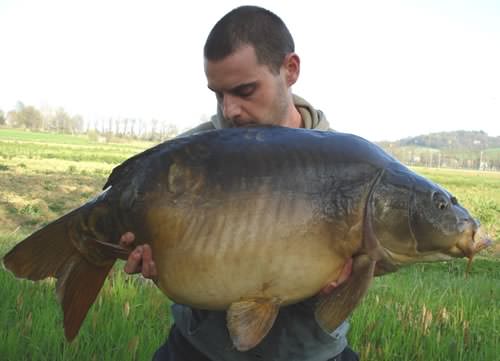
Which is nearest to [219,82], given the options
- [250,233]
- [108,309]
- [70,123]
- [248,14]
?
[248,14]

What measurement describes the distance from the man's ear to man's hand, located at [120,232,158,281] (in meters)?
1.27

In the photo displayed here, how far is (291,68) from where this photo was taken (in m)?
3.13

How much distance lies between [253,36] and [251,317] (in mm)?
1398

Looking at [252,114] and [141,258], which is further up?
[252,114]

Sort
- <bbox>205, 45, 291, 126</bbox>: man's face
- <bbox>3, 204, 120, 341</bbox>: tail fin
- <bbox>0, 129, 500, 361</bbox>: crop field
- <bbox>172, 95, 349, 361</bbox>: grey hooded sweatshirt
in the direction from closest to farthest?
<bbox>3, 204, 120, 341</bbox>: tail fin → <bbox>172, 95, 349, 361</bbox>: grey hooded sweatshirt → <bbox>205, 45, 291, 126</bbox>: man's face → <bbox>0, 129, 500, 361</bbox>: crop field

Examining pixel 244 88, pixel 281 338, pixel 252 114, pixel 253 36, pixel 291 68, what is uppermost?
pixel 253 36

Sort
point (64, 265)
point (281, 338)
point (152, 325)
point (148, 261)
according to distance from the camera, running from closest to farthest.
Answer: point (148, 261) < point (64, 265) < point (281, 338) < point (152, 325)

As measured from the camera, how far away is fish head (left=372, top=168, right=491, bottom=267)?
2082 millimetres

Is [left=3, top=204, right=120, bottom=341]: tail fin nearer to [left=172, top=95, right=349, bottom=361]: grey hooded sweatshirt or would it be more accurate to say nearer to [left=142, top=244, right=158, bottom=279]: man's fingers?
[left=142, top=244, right=158, bottom=279]: man's fingers

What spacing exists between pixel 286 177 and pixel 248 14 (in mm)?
1217

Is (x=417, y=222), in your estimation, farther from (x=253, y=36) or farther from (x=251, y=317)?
(x=253, y=36)

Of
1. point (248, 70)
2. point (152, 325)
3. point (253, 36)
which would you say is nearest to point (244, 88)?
point (248, 70)

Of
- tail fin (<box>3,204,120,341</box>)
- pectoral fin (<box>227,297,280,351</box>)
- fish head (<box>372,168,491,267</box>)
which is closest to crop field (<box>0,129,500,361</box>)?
tail fin (<box>3,204,120,341</box>)

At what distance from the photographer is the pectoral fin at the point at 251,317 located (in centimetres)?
207
